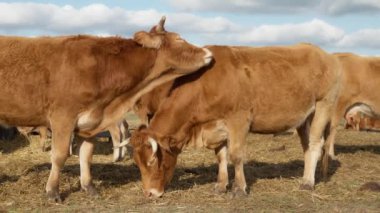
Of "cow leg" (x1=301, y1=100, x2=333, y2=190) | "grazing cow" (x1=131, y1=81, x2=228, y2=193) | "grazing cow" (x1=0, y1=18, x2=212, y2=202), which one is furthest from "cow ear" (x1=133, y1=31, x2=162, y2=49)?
"cow leg" (x1=301, y1=100, x2=333, y2=190)

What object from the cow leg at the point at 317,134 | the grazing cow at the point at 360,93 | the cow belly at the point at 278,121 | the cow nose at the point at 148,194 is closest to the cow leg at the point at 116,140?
the cow nose at the point at 148,194

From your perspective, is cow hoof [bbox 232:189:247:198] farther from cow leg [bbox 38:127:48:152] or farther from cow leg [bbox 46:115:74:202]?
cow leg [bbox 38:127:48:152]

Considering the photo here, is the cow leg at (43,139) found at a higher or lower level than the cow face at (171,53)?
lower

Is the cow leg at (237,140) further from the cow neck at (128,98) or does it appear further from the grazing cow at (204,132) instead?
the cow neck at (128,98)

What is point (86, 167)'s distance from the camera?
8.70 metres

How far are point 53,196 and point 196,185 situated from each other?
2.48m

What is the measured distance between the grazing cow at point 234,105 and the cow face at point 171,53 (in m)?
0.22

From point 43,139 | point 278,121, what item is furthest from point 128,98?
point 43,139

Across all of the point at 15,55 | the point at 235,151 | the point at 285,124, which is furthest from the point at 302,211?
the point at 15,55

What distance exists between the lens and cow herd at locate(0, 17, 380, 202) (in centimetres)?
787

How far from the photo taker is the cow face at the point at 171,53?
8.52m

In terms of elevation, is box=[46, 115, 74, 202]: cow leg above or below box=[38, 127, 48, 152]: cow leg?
above

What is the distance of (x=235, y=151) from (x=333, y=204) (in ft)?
5.46

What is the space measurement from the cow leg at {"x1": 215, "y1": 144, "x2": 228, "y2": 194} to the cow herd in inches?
0.7
